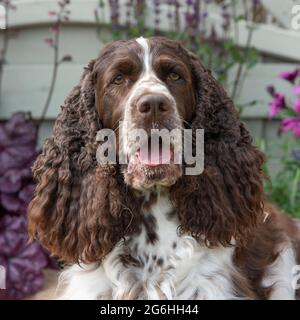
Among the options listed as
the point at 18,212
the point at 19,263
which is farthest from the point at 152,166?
the point at 18,212

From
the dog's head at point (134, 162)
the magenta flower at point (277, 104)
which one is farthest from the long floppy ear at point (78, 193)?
the magenta flower at point (277, 104)

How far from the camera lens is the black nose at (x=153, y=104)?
11.5ft

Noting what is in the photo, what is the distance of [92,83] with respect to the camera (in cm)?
394

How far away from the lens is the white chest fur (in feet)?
12.7

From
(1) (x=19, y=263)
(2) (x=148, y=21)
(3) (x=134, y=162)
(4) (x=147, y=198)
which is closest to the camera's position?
(3) (x=134, y=162)

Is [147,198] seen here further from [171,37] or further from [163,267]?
[171,37]

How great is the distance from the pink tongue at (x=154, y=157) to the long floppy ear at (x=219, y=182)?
24cm

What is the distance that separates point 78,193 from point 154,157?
530 mm

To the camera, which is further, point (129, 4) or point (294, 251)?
point (129, 4)

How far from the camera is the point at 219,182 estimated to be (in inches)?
156

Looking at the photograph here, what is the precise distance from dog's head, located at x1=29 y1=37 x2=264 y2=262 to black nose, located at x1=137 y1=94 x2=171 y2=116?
0.10 ft
